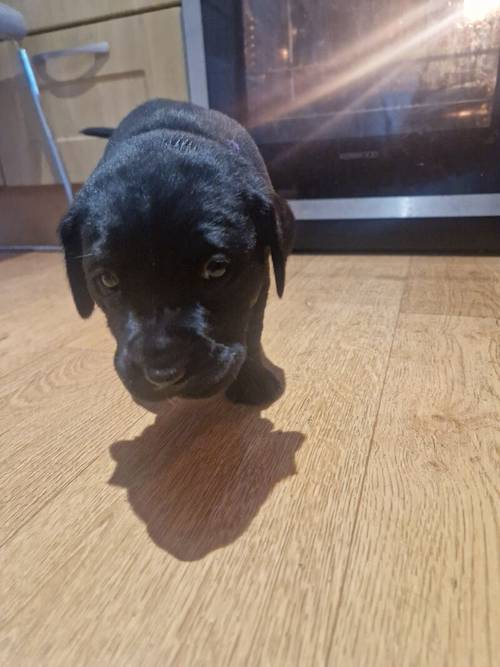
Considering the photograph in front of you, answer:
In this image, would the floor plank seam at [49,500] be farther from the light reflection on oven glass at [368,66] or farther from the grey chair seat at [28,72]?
the light reflection on oven glass at [368,66]

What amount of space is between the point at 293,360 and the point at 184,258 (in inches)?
21.6

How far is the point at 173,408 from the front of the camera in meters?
1.04

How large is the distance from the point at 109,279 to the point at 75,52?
211 cm

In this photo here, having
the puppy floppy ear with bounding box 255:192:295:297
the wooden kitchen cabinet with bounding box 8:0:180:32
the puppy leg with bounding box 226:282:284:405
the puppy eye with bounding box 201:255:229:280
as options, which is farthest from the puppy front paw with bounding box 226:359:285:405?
the wooden kitchen cabinet with bounding box 8:0:180:32

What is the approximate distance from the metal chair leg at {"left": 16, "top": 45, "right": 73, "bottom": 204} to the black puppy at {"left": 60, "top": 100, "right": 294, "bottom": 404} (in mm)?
1703

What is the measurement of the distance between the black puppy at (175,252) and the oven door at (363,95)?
4.79 feet

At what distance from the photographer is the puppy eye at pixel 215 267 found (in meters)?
0.77

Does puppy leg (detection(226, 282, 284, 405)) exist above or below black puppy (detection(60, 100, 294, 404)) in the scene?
below

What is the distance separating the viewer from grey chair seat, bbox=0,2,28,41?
219 centimetres

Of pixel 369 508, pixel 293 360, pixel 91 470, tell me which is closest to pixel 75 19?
pixel 293 360

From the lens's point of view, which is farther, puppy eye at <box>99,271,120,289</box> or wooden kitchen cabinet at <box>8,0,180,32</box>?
wooden kitchen cabinet at <box>8,0,180,32</box>

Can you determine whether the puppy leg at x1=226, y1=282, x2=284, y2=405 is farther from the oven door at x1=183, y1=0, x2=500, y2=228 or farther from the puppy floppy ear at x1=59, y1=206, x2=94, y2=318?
the oven door at x1=183, y1=0, x2=500, y2=228

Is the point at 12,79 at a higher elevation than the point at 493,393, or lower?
higher

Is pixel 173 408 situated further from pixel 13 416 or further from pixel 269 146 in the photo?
pixel 269 146
